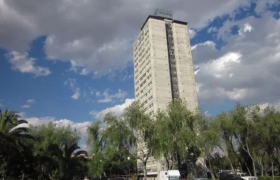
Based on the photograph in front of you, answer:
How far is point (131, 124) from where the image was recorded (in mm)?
47531

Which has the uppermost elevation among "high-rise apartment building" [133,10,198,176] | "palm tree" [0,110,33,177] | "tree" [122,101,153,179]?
"high-rise apartment building" [133,10,198,176]

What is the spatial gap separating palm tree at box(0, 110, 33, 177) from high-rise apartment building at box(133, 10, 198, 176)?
58.9 metres

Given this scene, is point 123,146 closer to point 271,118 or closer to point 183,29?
point 271,118

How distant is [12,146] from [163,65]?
7444cm

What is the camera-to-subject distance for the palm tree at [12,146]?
21925 millimetres

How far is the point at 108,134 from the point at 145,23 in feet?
207

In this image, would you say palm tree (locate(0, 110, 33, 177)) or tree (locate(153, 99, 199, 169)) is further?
tree (locate(153, 99, 199, 169))

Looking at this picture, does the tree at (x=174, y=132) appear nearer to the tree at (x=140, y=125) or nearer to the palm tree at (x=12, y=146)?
the tree at (x=140, y=125)

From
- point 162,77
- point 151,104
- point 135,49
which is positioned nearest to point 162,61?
point 162,77

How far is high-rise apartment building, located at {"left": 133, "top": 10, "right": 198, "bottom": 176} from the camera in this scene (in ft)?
292

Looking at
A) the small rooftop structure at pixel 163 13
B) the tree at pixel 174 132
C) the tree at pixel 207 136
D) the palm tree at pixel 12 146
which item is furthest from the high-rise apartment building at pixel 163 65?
the palm tree at pixel 12 146

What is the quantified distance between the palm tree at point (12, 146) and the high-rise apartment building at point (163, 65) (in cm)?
5887

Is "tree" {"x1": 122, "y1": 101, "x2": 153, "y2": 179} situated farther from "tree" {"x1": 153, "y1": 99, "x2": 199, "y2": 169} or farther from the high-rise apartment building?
the high-rise apartment building

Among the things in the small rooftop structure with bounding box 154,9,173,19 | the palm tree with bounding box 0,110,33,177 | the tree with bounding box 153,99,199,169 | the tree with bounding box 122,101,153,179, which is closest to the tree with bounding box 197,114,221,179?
the tree with bounding box 153,99,199,169
